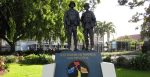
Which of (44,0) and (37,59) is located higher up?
(44,0)

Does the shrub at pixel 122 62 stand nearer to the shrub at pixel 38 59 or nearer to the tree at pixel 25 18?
the shrub at pixel 38 59

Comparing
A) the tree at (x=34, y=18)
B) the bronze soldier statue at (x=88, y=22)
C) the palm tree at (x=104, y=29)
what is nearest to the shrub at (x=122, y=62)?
the bronze soldier statue at (x=88, y=22)

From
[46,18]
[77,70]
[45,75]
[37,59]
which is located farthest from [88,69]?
[46,18]

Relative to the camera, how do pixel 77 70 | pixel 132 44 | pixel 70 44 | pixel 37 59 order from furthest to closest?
pixel 132 44
pixel 37 59
pixel 70 44
pixel 77 70

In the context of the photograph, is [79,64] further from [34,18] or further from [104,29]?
[104,29]

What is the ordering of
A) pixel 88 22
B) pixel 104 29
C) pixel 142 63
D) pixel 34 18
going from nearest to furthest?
pixel 88 22, pixel 142 63, pixel 34 18, pixel 104 29

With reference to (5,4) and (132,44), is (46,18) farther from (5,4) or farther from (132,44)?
(132,44)

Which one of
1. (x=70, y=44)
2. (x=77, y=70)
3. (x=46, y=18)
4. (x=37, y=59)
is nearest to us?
(x=77, y=70)

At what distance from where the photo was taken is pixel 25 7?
115 feet

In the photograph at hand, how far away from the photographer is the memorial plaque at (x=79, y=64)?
41.5 ft

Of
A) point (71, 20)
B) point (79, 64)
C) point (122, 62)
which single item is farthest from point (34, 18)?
point (79, 64)

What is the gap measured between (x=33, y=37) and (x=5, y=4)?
4299 mm

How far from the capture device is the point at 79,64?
12.7 metres

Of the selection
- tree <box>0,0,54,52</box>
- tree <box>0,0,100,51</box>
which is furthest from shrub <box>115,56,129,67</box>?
tree <box>0,0,54,52</box>
